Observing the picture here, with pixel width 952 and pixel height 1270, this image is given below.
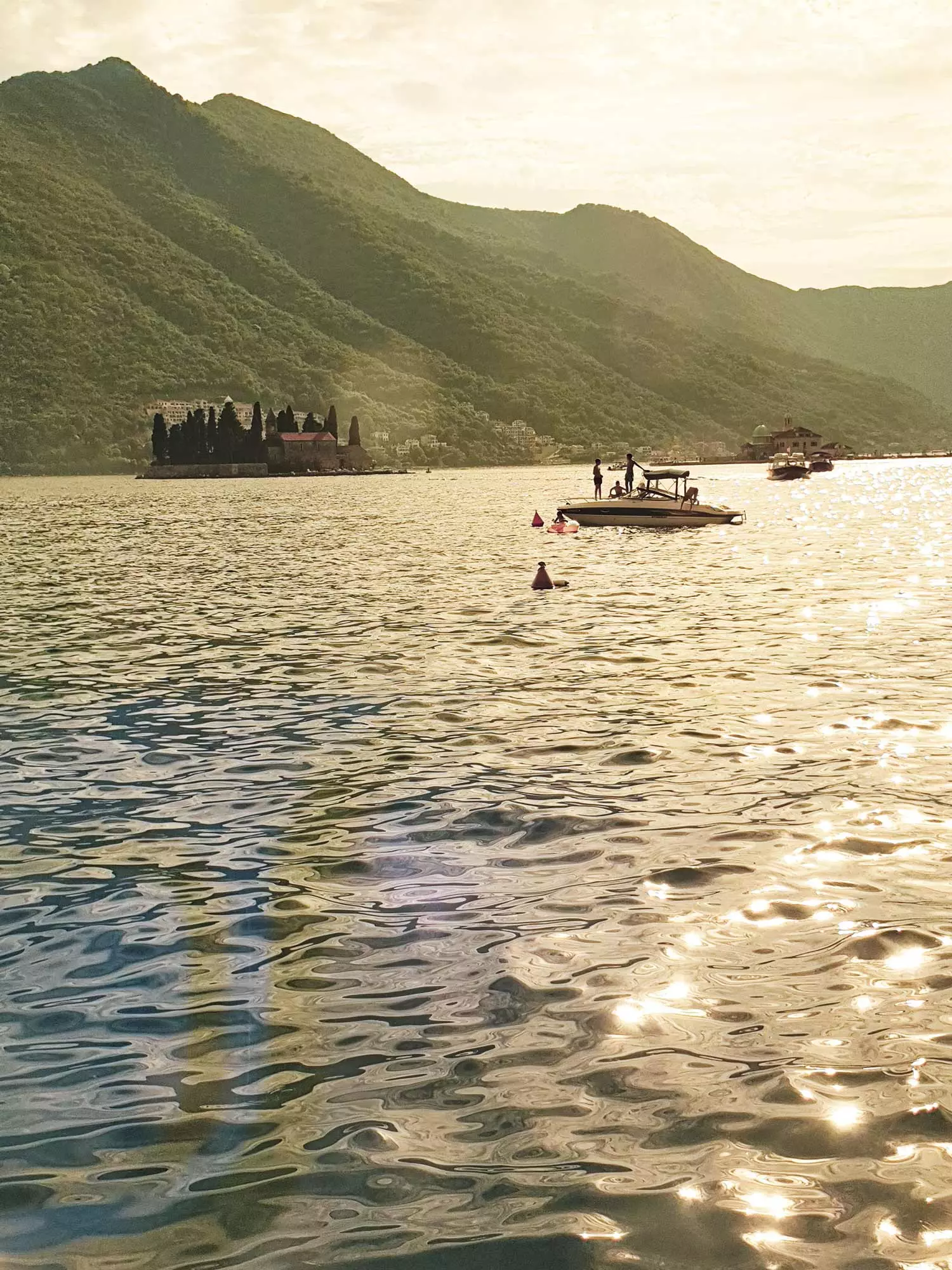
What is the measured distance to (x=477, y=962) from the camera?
826 cm

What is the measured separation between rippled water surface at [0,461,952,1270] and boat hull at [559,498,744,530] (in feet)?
147

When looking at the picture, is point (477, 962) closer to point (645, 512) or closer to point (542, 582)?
point (542, 582)

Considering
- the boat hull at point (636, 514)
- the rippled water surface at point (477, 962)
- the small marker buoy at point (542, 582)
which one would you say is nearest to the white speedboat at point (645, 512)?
the boat hull at point (636, 514)

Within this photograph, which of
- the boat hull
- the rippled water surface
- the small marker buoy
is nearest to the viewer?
the rippled water surface

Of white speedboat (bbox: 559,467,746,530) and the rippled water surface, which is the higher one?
white speedboat (bbox: 559,467,746,530)

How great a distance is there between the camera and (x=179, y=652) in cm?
2325

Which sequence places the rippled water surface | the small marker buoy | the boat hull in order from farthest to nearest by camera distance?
the boat hull → the small marker buoy → the rippled water surface

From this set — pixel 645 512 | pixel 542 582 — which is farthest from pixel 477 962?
pixel 645 512

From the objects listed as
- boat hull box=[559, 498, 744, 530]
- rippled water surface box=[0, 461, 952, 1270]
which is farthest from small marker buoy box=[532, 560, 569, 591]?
boat hull box=[559, 498, 744, 530]

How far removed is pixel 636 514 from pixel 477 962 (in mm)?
59313

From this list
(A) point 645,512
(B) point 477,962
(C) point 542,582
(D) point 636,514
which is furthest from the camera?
(D) point 636,514

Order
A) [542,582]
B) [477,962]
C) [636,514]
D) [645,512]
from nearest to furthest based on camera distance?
[477,962]
[542,582]
[645,512]
[636,514]

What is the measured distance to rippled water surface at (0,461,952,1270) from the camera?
5383mm

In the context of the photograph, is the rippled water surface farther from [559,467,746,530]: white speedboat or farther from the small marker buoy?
[559,467,746,530]: white speedboat
